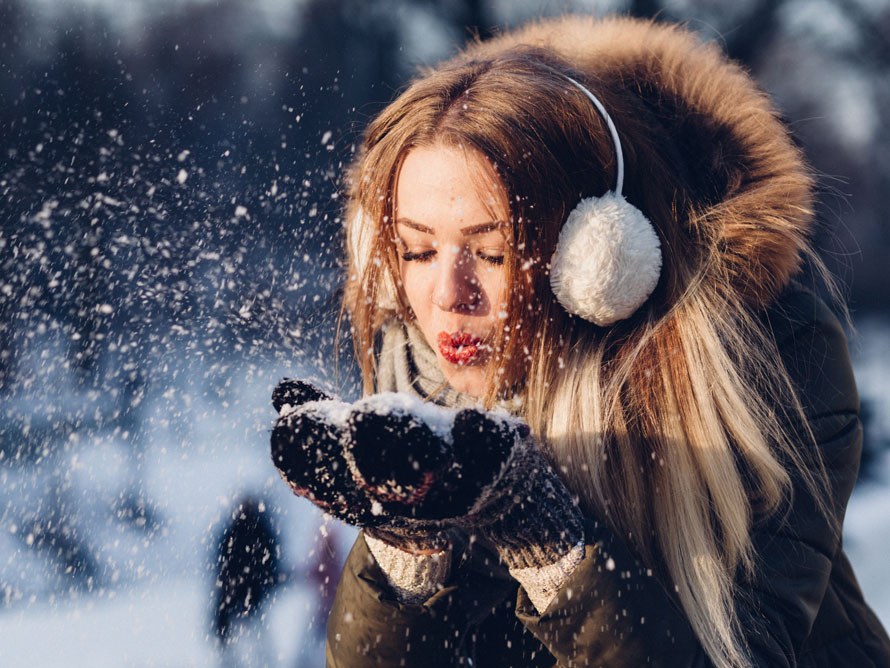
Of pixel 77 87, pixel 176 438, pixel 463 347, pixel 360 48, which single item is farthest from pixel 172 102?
pixel 463 347

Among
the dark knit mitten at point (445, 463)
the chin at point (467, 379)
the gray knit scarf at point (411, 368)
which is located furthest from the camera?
the gray knit scarf at point (411, 368)

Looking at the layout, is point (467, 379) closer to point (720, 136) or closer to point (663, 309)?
point (663, 309)

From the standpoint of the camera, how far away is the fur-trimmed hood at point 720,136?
1.22 m

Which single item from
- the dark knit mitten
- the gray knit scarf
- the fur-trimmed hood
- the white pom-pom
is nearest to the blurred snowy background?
the gray knit scarf

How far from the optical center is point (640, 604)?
101cm

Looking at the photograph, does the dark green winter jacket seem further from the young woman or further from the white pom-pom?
the white pom-pom

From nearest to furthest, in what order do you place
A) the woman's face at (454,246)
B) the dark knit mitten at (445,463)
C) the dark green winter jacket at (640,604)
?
the dark knit mitten at (445,463) < the dark green winter jacket at (640,604) < the woman's face at (454,246)

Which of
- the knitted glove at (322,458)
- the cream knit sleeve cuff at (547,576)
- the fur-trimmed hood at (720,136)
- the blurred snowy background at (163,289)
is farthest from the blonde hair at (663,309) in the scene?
the blurred snowy background at (163,289)

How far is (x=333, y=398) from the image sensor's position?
99 cm

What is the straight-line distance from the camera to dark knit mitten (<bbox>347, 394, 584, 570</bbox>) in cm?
77

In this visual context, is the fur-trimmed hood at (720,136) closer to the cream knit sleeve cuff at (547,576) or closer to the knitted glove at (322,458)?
the cream knit sleeve cuff at (547,576)

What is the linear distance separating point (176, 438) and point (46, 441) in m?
0.73

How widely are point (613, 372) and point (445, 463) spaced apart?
0.53 m

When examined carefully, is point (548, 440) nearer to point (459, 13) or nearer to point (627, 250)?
point (627, 250)
